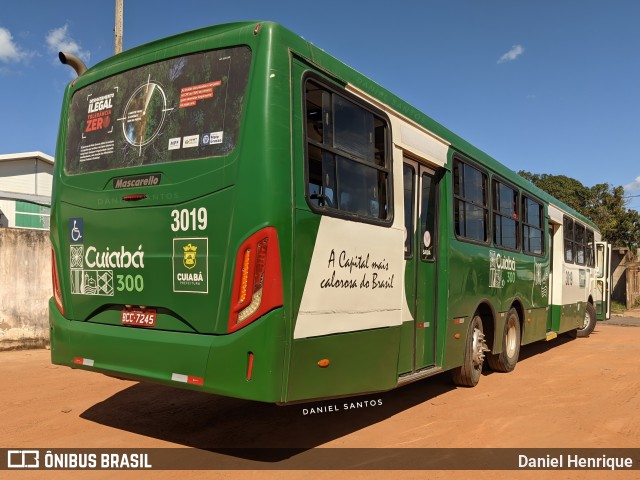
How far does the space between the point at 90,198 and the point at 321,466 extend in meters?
3.04

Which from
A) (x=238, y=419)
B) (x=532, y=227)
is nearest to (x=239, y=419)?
(x=238, y=419)

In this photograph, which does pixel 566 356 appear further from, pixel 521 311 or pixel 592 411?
pixel 592 411

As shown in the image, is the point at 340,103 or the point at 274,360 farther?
the point at 340,103

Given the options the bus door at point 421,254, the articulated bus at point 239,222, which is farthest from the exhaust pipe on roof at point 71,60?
the bus door at point 421,254

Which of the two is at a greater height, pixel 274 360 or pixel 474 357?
pixel 274 360

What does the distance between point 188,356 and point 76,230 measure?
70.4 inches

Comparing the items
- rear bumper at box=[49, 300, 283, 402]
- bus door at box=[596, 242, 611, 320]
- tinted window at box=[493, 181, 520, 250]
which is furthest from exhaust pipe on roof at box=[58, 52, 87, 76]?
bus door at box=[596, 242, 611, 320]

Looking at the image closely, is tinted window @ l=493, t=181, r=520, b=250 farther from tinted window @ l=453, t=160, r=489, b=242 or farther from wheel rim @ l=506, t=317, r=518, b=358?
wheel rim @ l=506, t=317, r=518, b=358

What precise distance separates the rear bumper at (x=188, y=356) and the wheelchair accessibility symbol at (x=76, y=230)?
2.48ft

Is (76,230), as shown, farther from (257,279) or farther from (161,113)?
(257,279)

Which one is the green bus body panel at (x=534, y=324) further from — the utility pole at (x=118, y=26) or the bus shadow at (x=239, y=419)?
the utility pole at (x=118, y=26)

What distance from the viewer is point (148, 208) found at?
4562 millimetres

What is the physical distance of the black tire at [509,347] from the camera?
28.9ft

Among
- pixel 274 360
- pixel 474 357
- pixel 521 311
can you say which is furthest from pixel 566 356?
pixel 274 360
